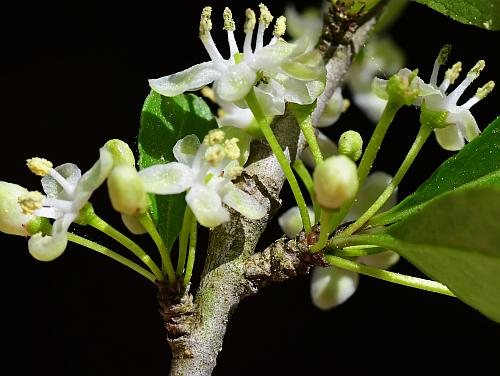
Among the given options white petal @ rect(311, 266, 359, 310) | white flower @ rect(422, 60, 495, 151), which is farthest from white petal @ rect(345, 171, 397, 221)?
white flower @ rect(422, 60, 495, 151)

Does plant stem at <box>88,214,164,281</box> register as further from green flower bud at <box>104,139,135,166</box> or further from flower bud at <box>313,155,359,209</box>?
flower bud at <box>313,155,359,209</box>

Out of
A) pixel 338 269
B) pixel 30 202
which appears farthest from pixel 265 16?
pixel 338 269

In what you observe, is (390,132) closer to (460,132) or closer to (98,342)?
(460,132)

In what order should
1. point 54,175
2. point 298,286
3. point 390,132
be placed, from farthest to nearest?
point 298,286 → point 390,132 → point 54,175

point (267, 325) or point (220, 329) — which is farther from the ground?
point (267, 325)

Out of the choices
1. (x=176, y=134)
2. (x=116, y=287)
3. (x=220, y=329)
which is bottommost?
(x=220, y=329)

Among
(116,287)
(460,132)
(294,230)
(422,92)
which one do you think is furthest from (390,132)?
(116,287)

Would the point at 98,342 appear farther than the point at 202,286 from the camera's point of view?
Yes

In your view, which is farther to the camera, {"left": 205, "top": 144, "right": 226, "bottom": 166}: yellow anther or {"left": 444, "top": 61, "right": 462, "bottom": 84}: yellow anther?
{"left": 444, "top": 61, "right": 462, "bottom": 84}: yellow anther
